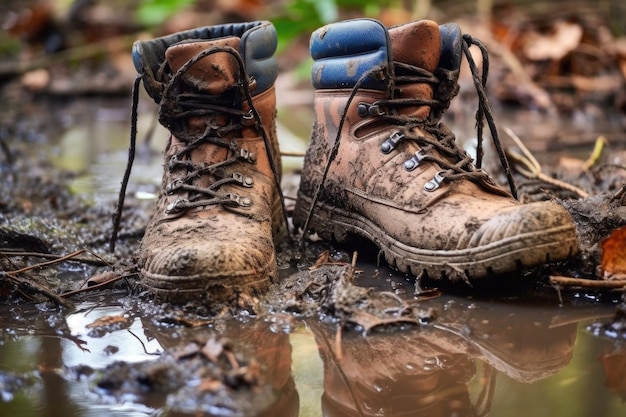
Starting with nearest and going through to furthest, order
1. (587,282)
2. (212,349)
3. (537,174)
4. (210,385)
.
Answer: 1. (210,385)
2. (212,349)
3. (587,282)
4. (537,174)

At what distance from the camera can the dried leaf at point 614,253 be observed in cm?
170

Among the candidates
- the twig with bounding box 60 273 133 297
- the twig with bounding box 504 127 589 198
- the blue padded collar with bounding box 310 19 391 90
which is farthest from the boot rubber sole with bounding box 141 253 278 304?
the twig with bounding box 504 127 589 198

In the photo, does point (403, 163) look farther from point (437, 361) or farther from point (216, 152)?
point (437, 361)

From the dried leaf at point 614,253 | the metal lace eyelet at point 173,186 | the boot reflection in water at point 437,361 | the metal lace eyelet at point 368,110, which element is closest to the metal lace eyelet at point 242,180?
the metal lace eyelet at point 173,186

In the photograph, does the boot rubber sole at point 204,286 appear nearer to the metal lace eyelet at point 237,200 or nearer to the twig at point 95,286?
the twig at point 95,286

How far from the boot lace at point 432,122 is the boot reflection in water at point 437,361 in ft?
1.42

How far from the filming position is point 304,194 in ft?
7.32

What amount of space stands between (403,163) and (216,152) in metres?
0.54

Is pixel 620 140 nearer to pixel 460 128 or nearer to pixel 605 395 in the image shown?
pixel 460 128

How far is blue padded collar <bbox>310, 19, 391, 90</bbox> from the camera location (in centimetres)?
189

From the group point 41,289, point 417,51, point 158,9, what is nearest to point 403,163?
point 417,51

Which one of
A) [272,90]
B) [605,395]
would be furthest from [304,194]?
[605,395]

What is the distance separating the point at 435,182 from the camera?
6.05 feet

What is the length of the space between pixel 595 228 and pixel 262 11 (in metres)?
8.02
